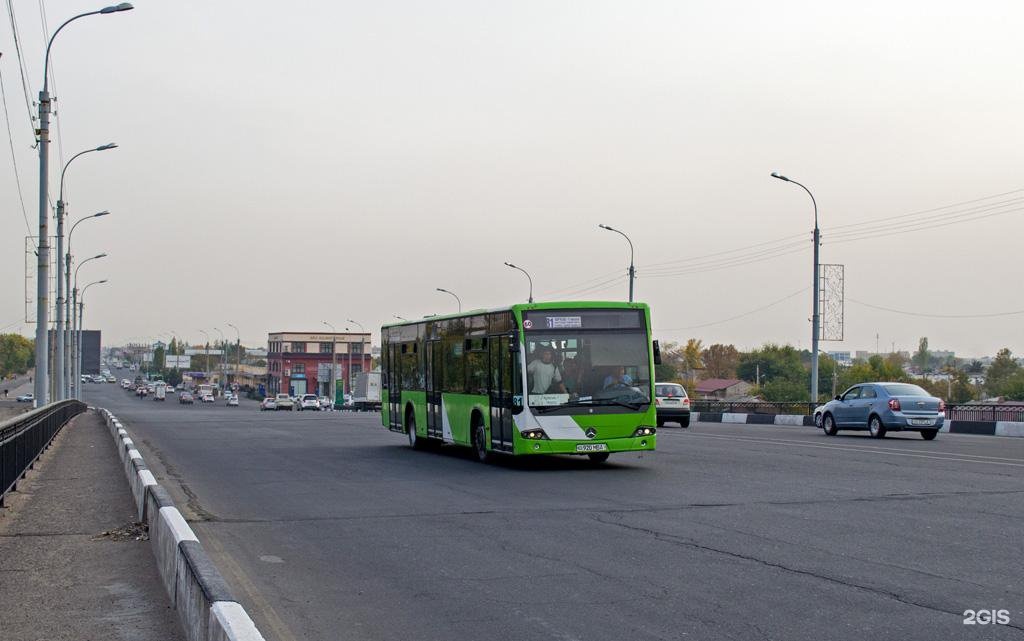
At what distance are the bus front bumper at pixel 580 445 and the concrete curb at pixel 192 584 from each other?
8.41 meters

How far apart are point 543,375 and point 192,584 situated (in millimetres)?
12420

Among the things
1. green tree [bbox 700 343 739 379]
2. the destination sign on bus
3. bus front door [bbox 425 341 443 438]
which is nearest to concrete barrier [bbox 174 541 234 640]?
the destination sign on bus

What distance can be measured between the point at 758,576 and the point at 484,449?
40.7ft

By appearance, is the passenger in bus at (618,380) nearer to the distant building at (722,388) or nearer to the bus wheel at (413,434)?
the bus wheel at (413,434)

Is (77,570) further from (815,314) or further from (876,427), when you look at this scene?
(815,314)

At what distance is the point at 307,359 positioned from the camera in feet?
530

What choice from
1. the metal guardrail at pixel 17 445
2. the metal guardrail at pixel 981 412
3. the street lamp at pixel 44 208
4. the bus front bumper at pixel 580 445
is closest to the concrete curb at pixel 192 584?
the metal guardrail at pixel 17 445

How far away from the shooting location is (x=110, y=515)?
13375 mm

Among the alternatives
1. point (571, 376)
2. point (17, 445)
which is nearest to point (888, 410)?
point (571, 376)

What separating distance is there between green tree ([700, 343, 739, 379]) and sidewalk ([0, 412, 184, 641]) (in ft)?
516

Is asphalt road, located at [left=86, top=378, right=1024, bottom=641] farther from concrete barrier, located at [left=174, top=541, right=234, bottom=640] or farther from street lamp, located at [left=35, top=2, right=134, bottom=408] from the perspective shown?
street lamp, located at [left=35, top=2, right=134, bottom=408]

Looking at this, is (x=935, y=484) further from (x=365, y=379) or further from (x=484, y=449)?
(x=365, y=379)

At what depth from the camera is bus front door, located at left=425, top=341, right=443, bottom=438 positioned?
23688mm

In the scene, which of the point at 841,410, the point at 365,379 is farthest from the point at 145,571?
the point at 365,379
